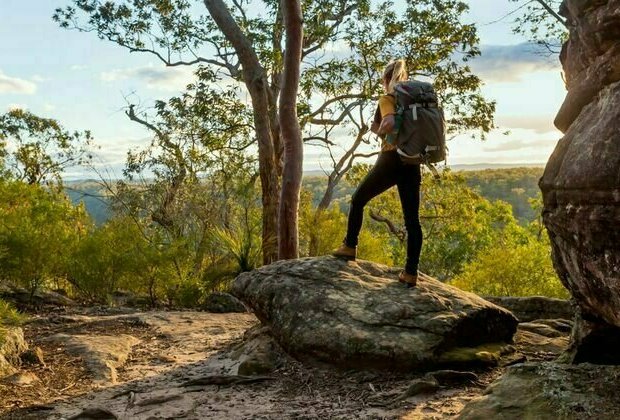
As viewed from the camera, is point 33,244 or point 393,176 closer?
point 393,176

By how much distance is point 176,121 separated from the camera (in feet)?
71.3

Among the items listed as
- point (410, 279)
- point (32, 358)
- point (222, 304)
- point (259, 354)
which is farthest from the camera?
point (222, 304)

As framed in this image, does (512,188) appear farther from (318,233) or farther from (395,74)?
(395,74)

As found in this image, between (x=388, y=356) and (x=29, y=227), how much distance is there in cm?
721

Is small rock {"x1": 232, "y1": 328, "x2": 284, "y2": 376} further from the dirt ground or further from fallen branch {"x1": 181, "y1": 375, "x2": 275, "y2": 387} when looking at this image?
fallen branch {"x1": 181, "y1": 375, "x2": 275, "y2": 387}

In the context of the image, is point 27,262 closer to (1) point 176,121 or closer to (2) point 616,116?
(2) point 616,116

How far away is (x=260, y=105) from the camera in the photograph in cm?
996

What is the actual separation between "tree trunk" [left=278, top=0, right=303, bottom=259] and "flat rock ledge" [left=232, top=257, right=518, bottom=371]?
90.9 inches

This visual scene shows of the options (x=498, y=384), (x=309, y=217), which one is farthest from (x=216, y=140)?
(x=498, y=384)

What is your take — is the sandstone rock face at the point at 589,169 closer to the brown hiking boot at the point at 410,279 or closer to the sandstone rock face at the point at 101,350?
the brown hiking boot at the point at 410,279

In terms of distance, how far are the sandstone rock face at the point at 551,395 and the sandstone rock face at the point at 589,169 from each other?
1.36ft

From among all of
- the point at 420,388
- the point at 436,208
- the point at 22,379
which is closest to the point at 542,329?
the point at 420,388

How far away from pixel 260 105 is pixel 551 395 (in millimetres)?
7604

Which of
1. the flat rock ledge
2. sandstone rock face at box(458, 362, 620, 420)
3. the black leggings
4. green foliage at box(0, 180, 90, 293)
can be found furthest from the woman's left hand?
green foliage at box(0, 180, 90, 293)
